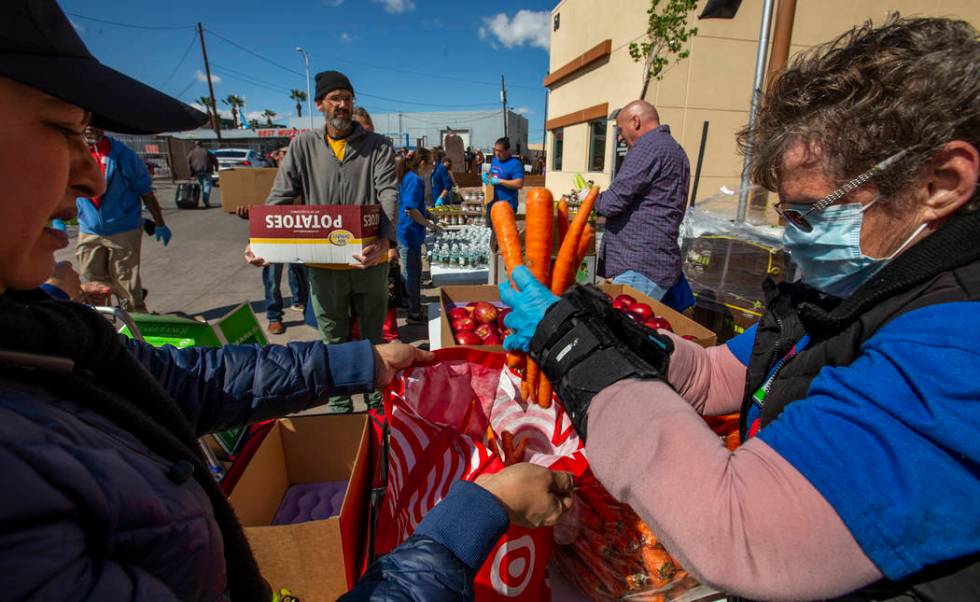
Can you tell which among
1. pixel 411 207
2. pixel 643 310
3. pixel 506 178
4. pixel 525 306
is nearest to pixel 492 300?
pixel 643 310

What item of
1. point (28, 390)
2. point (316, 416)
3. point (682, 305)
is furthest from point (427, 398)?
point (682, 305)

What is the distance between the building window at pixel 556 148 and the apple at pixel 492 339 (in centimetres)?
1408

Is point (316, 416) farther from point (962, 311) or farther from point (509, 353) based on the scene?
point (962, 311)

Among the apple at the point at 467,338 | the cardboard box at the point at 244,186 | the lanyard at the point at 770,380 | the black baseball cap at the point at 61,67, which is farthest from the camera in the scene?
the cardboard box at the point at 244,186

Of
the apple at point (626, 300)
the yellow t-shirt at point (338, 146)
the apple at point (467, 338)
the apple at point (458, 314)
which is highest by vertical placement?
the yellow t-shirt at point (338, 146)

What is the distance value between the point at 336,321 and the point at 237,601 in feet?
8.74

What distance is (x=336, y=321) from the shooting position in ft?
11.4

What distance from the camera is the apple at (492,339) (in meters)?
2.72

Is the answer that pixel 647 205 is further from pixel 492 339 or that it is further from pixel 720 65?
pixel 720 65

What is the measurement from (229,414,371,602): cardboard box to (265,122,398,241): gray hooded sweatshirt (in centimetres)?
165

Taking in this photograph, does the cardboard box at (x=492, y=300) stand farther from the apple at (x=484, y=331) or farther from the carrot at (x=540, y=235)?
the carrot at (x=540, y=235)

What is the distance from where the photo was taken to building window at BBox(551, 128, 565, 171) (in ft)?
51.8

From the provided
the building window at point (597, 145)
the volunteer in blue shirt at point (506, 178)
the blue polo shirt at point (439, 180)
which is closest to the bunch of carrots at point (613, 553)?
the volunteer in blue shirt at point (506, 178)

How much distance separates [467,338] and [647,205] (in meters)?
1.84
